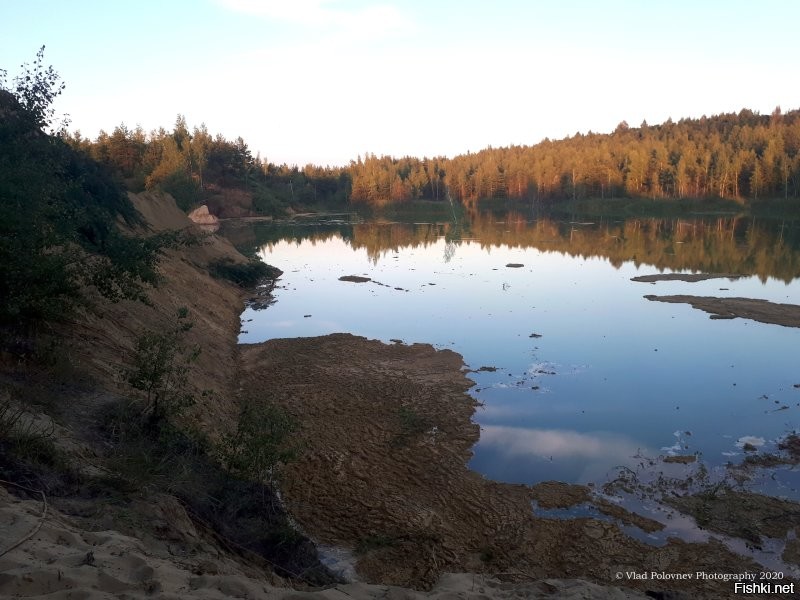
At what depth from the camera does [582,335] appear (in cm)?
1808

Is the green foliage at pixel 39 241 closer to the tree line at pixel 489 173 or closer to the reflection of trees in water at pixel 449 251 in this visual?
the reflection of trees in water at pixel 449 251

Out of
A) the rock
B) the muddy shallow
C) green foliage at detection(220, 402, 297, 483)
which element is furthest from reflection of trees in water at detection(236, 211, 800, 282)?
green foliage at detection(220, 402, 297, 483)

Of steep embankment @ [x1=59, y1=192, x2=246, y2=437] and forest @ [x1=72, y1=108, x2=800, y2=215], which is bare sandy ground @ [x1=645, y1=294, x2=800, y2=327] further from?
forest @ [x1=72, y1=108, x2=800, y2=215]

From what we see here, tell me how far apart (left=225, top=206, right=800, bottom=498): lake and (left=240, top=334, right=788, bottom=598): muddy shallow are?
970mm

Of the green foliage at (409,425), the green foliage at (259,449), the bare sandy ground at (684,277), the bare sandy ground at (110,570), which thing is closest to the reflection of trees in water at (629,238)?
the bare sandy ground at (684,277)

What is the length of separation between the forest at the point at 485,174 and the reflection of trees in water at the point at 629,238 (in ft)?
35.0

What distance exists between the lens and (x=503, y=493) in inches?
340

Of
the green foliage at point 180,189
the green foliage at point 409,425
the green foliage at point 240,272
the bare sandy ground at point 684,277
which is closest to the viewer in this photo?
the green foliage at point 409,425

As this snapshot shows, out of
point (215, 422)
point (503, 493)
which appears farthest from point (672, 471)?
point (215, 422)

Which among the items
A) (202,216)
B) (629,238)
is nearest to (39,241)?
(629,238)

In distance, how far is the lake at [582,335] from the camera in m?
10.6

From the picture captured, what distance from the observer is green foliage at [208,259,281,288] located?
2642 centimetres

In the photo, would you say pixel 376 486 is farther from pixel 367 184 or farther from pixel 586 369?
pixel 367 184

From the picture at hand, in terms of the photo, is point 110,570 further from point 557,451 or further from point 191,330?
point 191,330
